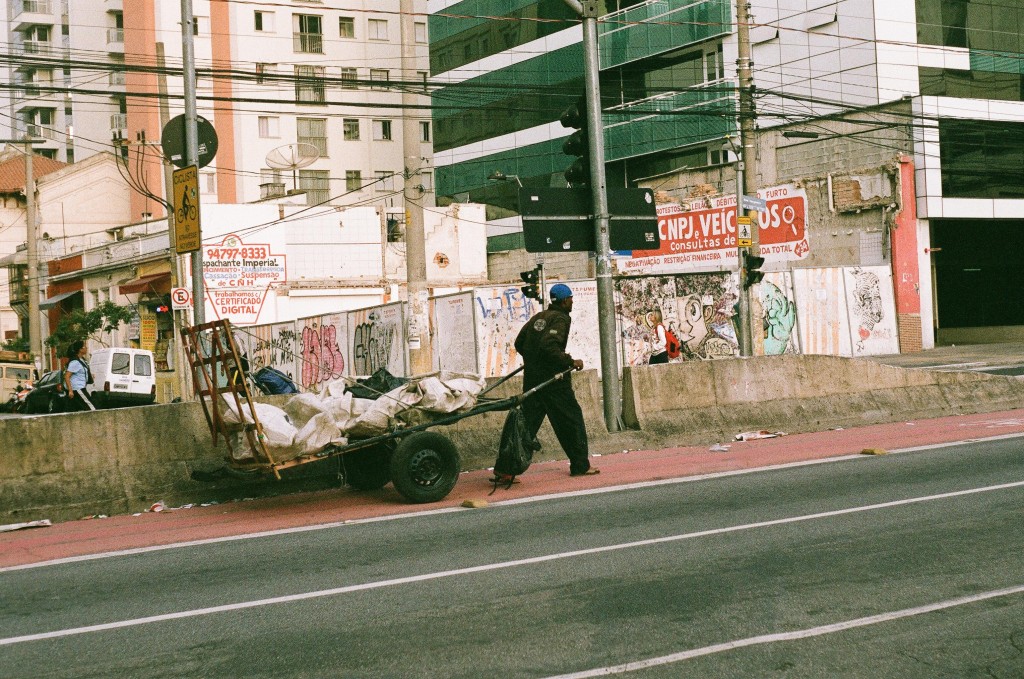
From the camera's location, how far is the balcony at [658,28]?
4106cm

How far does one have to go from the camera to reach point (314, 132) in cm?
6153

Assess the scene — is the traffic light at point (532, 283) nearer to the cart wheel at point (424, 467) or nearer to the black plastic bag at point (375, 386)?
the black plastic bag at point (375, 386)

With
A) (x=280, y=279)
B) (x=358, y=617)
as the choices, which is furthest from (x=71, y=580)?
(x=280, y=279)

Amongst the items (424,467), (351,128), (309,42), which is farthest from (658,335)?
(309,42)

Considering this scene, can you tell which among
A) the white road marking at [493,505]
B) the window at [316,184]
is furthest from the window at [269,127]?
the white road marking at [493,505]

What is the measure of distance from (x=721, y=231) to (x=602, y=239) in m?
25.0

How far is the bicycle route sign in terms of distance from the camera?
43.7 feet

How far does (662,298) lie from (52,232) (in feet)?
135

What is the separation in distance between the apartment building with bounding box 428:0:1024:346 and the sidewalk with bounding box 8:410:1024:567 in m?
18.0

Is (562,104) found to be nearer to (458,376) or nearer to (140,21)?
(140,21)

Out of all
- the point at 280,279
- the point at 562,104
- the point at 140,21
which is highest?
the point at 140,21

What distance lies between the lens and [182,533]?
9.24 meters

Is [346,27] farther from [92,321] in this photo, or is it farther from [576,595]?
[576,595]

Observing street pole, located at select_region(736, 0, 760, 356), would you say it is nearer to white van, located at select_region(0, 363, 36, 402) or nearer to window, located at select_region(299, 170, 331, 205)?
white van, located at select_region(0, 363, 36, 402)
